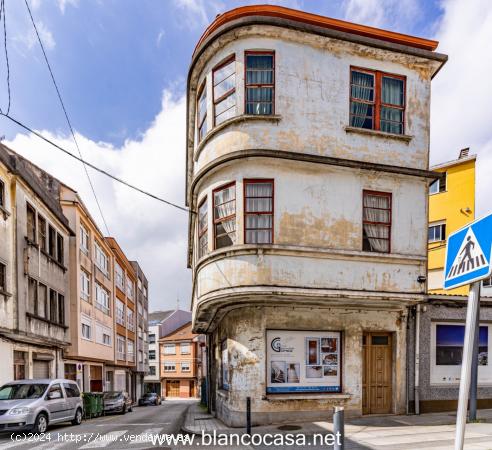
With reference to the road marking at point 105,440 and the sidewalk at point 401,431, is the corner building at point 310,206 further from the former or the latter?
the road marking at point 105,440

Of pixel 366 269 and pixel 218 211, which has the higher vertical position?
pixel 218 211

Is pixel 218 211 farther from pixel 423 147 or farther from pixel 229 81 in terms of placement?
pixel 423 147

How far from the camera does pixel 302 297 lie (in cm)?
1063

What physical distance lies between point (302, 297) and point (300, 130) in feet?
14.7

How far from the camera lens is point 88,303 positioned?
2933 cm

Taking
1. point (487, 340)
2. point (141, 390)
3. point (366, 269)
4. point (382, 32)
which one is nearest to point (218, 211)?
point (366, 269)

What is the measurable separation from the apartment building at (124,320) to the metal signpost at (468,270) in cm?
3764

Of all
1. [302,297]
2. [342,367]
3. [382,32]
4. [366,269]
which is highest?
[382,32]

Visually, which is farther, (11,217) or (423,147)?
(11,217)

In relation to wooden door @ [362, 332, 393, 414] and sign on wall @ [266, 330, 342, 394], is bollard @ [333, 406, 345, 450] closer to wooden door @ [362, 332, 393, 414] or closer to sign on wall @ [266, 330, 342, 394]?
sign on wall @ [266, 330, 342, 394]

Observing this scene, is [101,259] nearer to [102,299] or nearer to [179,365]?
[102,299]

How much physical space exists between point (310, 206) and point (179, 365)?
61.5m

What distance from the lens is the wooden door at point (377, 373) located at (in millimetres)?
11781

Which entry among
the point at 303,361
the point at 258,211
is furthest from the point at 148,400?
the point at 258,211
